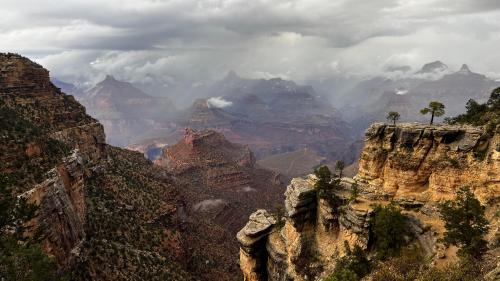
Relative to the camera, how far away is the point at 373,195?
5381 centimetres

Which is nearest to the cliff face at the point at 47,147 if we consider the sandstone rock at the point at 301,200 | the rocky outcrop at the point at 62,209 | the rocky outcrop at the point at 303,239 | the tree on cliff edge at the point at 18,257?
the rocky outcrop at the point at 62,209

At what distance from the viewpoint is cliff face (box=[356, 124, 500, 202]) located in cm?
4595

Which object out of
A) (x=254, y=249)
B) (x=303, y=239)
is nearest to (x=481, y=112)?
(x=303, y=239)

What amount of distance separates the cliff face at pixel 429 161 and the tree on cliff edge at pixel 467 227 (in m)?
4.18

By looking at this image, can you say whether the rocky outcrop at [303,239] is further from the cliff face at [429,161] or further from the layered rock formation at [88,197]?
the layered rock formation at [88,197]


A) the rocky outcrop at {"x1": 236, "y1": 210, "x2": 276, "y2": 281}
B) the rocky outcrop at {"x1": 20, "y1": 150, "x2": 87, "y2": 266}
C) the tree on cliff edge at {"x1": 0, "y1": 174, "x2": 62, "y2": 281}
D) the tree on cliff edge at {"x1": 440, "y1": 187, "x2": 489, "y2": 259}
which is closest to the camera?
the tree on cliff edge at {"x1": 0, "y1": 174, "x2": 62, "y2": 281}

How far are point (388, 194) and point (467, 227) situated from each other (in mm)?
13712

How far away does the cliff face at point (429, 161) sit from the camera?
Result: 4595 cm

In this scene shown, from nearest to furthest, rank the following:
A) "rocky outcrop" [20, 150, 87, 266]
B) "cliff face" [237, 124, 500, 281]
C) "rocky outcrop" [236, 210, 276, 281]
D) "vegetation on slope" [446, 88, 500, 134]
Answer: "cliff face" [237, 124, 500, 281], "rocky outcrop" [20, 150, 87, 266], "vegetation on slope" [446, 88, 500, 134], "rocky outcrop" [236, 210, 276, 281]

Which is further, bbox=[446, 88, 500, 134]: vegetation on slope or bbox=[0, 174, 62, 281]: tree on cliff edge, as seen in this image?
bbox=[446, 88, 500, 134]: vegetation on slope

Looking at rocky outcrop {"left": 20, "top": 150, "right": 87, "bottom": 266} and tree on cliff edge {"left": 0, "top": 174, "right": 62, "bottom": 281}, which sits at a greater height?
tree on cliff edge {"left": 0, "top": 174, "right": 62, "bottom": 281}

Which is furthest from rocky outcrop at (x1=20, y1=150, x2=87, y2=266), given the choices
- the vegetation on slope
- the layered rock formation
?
the vegetation on slope

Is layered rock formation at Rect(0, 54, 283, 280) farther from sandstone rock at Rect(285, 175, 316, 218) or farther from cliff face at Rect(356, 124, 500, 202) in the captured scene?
cliff face at Rect(356, 124, 500, 202)

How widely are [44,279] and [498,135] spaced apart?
52.3 meters
